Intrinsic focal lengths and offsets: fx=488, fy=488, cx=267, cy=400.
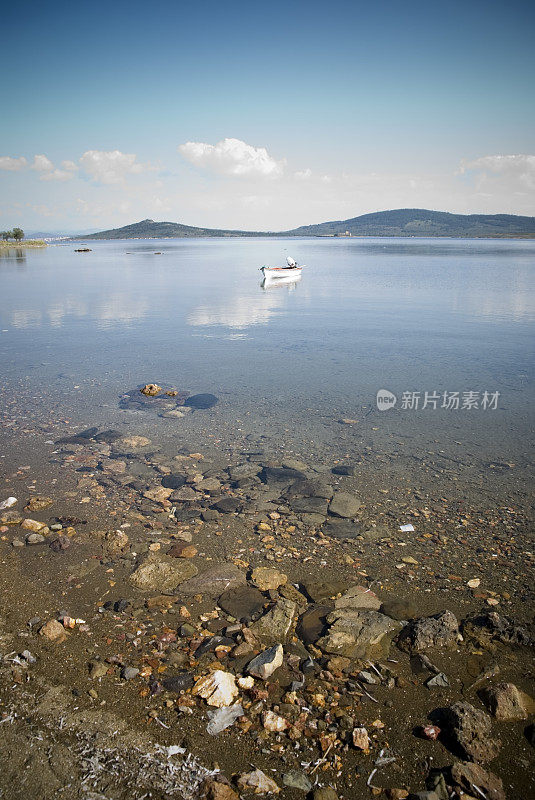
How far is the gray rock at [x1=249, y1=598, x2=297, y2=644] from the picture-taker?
598 centimetres

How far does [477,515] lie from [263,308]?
30071 mm

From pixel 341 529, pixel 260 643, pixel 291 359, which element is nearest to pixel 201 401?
pixel 291 359

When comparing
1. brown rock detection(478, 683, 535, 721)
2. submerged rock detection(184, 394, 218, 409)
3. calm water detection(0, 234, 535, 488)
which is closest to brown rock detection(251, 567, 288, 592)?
brown rock detection(478, 683, 535, 721)

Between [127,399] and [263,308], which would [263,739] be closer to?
[127,399]

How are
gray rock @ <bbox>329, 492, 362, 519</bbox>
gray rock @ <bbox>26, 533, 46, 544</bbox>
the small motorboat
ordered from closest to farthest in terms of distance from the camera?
gray rock @ <bbox>26, 533, 46, 544</bbox> → gray rock @ <bbox>329, 492, 362, 519</bbox> → the small motorboat

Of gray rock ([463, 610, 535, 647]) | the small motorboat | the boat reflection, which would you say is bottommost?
gray rock ([463, 610, 535, 647])

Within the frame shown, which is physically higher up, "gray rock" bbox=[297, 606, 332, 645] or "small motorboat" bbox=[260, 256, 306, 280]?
"small motorboat" bbox=[260, 256, 306, 280]

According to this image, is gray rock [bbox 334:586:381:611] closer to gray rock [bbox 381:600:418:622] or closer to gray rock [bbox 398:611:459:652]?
gray rock [bbox 381:600:418:622]

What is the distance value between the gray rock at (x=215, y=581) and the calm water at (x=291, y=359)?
5.18 meters

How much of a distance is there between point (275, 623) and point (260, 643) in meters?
0.39

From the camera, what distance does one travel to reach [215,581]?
702cm

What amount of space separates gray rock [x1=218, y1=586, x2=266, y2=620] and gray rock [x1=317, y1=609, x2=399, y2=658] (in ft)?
3.18

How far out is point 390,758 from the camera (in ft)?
14.5

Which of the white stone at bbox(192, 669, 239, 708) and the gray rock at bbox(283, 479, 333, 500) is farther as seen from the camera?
the gray rock at bbox(283, 479, 333, 500)
